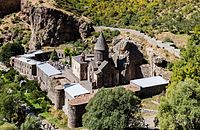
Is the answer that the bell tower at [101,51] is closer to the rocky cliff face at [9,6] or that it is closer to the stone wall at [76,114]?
the stone wall at [76,114]

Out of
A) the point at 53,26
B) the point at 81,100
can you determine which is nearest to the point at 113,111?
the point at 81,100

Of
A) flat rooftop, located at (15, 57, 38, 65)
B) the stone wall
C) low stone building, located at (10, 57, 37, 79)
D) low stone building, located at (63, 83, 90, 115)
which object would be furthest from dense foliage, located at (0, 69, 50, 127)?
the stone wall

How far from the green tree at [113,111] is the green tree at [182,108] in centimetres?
365

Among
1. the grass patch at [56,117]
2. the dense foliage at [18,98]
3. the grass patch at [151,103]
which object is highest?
the grass patch at [151,103]

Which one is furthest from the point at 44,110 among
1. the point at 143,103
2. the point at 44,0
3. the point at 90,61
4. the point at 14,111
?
the point at 44,0

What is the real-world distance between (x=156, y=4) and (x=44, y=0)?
1894 centimetres

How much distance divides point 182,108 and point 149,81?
1464cm

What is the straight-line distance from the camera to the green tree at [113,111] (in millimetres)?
33156

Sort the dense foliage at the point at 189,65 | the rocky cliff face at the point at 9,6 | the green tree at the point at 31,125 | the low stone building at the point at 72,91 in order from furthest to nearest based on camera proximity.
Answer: the rocky cliff face at the point at 9,6 < the low stone building at the point at 72,91 < the green tree at the point at 31,125 < the dense foliage at the point at 189,65

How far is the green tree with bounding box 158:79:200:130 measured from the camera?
29484 millimetres

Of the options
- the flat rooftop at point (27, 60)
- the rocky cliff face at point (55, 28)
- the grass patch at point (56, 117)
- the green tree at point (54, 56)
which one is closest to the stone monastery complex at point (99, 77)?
the grass patch at point (56, 117)

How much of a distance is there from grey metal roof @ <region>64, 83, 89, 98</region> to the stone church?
127cm

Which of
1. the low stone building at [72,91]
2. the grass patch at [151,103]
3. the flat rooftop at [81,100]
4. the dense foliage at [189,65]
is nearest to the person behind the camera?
the dense foliage at [189,65]

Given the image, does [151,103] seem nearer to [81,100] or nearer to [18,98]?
[81,100]
